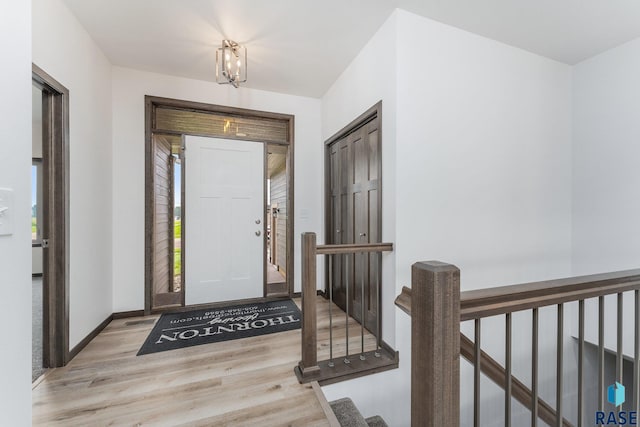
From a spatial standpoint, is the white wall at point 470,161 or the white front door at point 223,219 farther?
the white front door at point 223,219

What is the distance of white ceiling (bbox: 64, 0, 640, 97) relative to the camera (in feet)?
6.27

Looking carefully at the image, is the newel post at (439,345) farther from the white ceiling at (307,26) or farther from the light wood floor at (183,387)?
the white ceiling at (307,26)

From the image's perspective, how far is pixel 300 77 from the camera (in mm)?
2914

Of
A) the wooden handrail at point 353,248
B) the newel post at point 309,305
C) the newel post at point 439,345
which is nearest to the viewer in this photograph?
the newel post at point 439,345

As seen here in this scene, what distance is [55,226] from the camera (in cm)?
184

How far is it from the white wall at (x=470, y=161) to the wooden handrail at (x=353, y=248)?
3.9 inches

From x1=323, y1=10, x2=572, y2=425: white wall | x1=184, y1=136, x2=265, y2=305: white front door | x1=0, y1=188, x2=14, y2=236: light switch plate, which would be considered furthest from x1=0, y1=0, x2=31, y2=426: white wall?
x1=184, y1=136, x2=265, y2=305: white front door

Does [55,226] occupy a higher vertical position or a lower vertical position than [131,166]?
→ lower

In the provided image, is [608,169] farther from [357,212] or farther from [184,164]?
[184,164]

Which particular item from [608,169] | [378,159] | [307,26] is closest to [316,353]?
[378,159]

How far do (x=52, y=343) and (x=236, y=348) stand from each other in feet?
4.10

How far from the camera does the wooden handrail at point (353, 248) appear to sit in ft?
6.23

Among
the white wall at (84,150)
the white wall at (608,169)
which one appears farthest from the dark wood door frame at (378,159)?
the white wall at (84,150)

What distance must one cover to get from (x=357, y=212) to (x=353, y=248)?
757 millimetres
